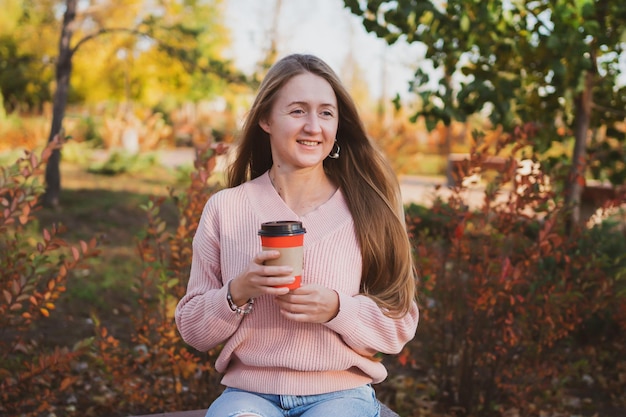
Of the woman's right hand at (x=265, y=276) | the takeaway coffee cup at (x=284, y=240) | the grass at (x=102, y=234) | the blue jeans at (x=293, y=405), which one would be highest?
the takeaway coffee cup at (x=284, y=240)

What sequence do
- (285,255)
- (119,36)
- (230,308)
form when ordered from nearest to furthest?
(285,255) → (230,308) → (119,36)

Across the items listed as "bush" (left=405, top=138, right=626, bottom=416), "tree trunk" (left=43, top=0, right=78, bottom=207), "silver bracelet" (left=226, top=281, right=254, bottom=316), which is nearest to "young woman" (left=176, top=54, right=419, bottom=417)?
"silver bracelet" (left=226, top=281, right=254, bottom=316)

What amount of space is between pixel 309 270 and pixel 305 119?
0.47m

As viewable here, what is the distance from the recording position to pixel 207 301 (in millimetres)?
2047

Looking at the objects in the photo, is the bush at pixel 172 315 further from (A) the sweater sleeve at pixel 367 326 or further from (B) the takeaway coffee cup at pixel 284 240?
(B) the takeaway coffee cup at pixel 284 240

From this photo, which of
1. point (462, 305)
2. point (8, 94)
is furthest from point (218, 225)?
point (8, 94)

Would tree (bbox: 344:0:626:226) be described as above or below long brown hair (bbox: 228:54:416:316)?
above

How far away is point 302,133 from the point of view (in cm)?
216

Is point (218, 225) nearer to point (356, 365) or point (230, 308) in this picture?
point (230, 308)

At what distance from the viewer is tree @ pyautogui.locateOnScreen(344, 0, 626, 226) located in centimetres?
378

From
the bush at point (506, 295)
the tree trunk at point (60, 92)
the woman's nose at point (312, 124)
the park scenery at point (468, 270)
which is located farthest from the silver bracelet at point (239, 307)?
the tree trunk at point (60, 92)

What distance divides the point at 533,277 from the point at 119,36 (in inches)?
641

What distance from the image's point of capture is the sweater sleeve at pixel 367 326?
6.51 feet

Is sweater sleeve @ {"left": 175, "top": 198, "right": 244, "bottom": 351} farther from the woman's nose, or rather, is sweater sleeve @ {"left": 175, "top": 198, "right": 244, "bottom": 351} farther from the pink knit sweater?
the woman's nose
